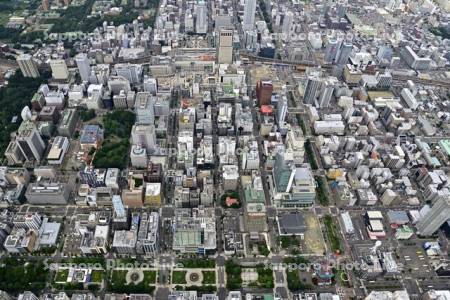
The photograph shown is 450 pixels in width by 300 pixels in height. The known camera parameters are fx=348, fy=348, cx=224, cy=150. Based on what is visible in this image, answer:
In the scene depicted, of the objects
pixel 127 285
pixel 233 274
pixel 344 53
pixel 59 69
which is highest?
pixel 344 53

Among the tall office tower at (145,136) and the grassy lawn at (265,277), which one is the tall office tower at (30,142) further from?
the grassy lawn at (265,277)

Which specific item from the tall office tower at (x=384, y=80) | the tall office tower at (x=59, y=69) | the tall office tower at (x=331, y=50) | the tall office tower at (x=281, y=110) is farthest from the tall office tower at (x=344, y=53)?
the tall office tower at (x=59, y=69)

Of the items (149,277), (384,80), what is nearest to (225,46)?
(384,80)

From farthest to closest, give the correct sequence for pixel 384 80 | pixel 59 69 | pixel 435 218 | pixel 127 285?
1. pixel 384 80
2. pixel 59 69
3. pixel 435 218
4. pixel 127 285

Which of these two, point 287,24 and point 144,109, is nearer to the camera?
point 144,109

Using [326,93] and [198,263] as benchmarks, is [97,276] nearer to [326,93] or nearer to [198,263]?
[198,263]

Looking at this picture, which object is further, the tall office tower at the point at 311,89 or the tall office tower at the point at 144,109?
the tall office tower at the point at 311,89
